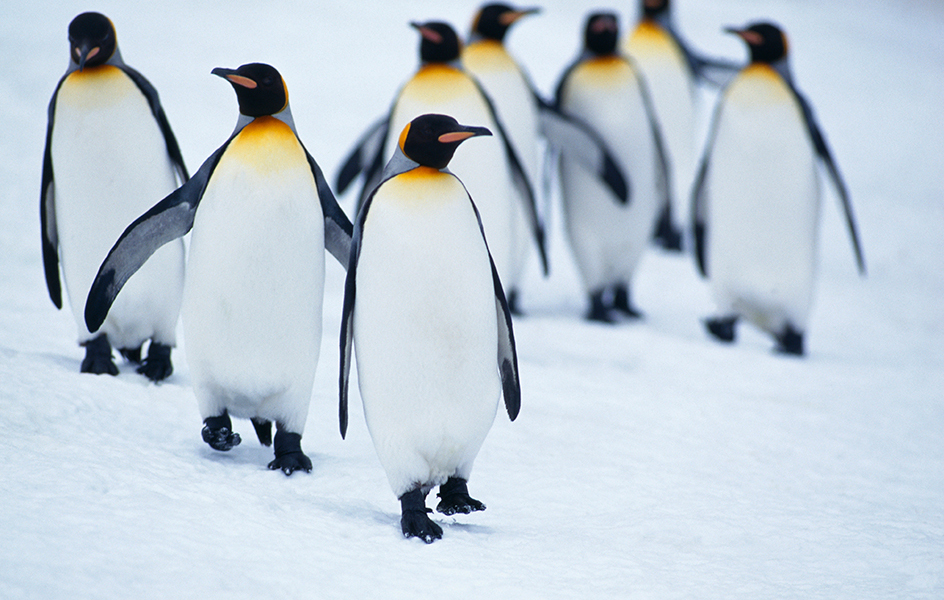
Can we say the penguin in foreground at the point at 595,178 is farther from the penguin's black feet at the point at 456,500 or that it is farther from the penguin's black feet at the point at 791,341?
the penguin's black feet at the point at 456,500

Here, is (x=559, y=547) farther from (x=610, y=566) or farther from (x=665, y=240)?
(x=665, y=240)

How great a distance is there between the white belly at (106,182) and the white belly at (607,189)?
2.56 meters

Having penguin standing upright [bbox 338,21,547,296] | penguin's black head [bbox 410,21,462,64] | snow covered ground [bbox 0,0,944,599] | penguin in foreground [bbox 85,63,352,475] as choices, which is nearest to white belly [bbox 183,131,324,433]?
penguin in foreground [bbox 85,63,352,475]

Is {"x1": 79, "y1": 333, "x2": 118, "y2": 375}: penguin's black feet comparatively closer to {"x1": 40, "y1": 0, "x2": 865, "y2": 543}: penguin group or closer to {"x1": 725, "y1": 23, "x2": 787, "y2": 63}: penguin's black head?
{"x1": 40, "y1": 0, "x2": 865, "y2": 543}: penguin group

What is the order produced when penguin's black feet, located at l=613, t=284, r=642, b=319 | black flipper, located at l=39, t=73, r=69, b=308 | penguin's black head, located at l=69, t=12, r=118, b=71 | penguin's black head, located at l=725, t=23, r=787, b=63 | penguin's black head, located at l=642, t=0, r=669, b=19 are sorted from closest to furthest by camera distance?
penguin's black head, located at l=69, t=12, r=118, b=71 → black flipper, located at l=39, t=73, r=69, b=308 → penguin's black head, located at l=725, t=23, r=787, b=63 → penguin's black feet, located at l=613, t=284, r=642, b=319 → penguin's black head, located at l=642, t=0, r=669, b=19

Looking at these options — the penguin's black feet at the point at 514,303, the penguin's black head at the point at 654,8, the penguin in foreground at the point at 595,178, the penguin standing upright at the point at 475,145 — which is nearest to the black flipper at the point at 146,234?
the penguin standing upright at the point at 475,145

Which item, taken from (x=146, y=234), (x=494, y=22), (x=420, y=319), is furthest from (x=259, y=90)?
(x=494, y=22)

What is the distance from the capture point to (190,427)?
294cm

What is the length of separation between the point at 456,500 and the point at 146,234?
115cm

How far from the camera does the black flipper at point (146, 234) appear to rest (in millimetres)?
2656

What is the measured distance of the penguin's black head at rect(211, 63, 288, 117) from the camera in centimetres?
259

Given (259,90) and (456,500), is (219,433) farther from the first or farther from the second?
(259,90)

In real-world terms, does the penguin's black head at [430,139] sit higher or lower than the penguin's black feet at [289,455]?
higher

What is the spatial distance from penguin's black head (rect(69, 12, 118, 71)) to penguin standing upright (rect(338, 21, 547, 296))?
1218 millimetres
